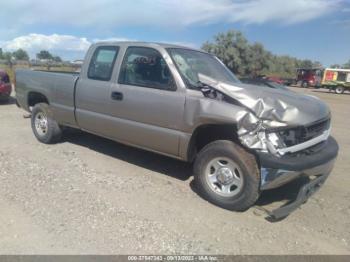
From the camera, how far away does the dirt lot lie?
3.21m

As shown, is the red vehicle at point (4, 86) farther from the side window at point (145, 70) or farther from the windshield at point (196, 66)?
the windshield at point (196, 66)

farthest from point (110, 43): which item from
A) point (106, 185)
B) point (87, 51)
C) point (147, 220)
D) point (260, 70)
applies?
point (260, 70)

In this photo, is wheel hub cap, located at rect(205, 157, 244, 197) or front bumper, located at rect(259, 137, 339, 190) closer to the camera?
front bumper, located at rect(259, 137, 339, 190)

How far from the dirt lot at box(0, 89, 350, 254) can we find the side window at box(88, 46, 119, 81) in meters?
1.38

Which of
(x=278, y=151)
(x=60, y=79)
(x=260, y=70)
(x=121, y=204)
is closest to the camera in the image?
(x=278, y=151)

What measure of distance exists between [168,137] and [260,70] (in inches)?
2639

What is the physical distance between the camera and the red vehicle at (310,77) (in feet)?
146

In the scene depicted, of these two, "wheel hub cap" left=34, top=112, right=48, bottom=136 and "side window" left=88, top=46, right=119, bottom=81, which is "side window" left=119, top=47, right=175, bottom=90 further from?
"wheel hub cap" left=34, top=112, right=48, bottom=136

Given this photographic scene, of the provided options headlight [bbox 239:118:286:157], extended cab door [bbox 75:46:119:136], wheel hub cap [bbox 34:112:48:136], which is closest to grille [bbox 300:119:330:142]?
headlight [bbox 239:118:286:157]

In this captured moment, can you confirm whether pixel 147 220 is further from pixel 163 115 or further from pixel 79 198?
pixel 163 115

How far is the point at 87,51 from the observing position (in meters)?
5.68

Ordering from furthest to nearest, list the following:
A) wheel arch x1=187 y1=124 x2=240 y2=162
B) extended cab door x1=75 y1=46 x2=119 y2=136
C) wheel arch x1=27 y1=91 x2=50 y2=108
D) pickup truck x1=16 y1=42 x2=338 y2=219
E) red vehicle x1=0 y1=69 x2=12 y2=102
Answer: red vehicle x1=0 y1=69 x2=12 y2=102, wheel arch x1=27 y1=91 x2=50 y2=108, extended cab door x1=75 y1=46 x2=119 y2=136, wheel arch x1=187 y1=124 x2=240 y2=162, pickup truck x1=16 y1=42 x2=338 y2=219

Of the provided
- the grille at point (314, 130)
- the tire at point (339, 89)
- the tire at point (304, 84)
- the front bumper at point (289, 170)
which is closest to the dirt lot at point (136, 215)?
the front bumper at point (289, 170)

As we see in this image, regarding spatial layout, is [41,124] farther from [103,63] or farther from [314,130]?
[314,130]
